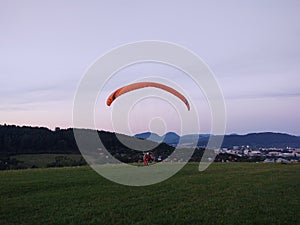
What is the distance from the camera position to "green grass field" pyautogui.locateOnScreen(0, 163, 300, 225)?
1272 cm

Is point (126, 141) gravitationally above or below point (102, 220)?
above

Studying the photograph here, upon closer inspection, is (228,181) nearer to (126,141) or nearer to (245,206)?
(245,206)

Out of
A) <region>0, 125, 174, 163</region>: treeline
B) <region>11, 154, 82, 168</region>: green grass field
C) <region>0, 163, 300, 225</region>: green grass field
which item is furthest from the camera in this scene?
<region>0, 125, 174, 163</region>: treeline

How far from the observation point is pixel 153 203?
51.4 feet

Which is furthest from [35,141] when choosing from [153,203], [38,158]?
[153,203]

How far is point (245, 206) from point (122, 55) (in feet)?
37.7

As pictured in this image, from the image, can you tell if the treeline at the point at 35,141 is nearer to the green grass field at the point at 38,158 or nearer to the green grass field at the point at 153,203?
the green grass field at the point at 38,158

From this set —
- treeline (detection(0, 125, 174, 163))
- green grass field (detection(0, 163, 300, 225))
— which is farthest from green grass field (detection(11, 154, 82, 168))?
green grass field (detection(0, 163, 300, 225))

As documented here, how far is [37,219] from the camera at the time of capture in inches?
510

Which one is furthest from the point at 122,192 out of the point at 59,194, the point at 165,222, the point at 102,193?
the point at 165,222

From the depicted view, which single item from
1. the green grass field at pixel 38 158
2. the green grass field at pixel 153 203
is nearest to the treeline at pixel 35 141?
the green grass field at pixel 38 158

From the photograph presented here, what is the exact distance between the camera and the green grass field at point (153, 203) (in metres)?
12.7

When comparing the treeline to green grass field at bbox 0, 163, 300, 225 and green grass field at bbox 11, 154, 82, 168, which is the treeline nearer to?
green grass field at bbox 11, 154, 82, 168

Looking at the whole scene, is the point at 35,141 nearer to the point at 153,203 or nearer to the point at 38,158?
the point at 38,158
